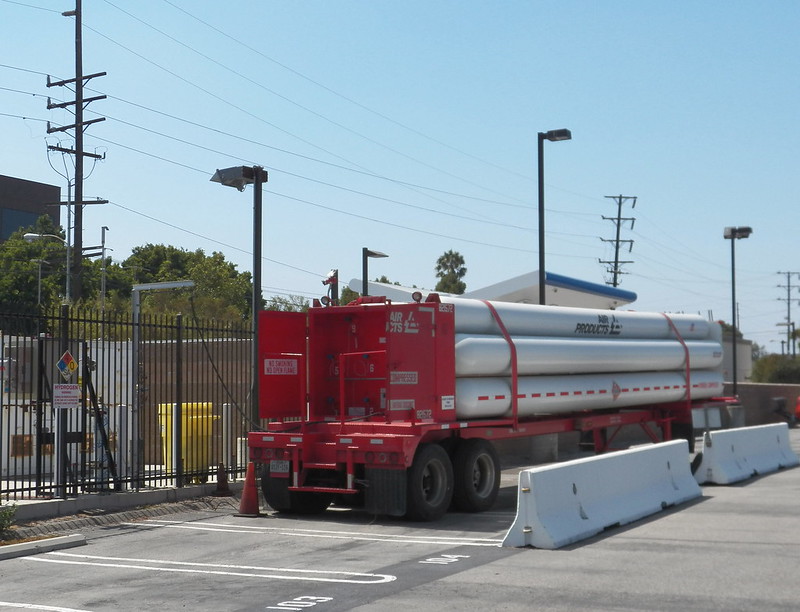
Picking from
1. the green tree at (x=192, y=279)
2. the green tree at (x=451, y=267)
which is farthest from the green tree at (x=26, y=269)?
the green tree at (x=451, y=267)

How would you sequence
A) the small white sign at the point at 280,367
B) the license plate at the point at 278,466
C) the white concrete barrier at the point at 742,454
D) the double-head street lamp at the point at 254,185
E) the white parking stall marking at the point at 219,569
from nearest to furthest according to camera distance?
the white parking stall marking at the point at 219,569 → the license plate at the point at 278,466 → the small white sign at the point at 280,367 → the double-head street lamp at the point at 254,185 → the white concrete barrier at the point at 742,454

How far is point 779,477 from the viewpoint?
19.2 m

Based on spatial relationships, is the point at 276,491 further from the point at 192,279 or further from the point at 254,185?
the point at 192,279

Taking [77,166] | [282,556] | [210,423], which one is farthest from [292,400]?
[77,166]

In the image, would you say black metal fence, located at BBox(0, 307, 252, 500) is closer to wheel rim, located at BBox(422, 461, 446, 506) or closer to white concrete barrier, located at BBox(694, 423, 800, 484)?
wheel rim, located at BBox(422, 461, 446, 506)

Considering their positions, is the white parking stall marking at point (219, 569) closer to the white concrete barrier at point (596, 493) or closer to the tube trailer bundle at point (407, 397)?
the white concrete barrier at point (596, 493)

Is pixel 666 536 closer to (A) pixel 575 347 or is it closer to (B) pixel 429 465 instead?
(B) pixel 429 465

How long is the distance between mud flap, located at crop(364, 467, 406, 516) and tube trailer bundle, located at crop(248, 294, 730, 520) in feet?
0.05

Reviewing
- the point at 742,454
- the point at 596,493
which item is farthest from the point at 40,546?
the point at 742,454

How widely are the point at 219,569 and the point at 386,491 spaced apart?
364 centimetres

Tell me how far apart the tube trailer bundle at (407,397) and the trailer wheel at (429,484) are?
2 centimetres

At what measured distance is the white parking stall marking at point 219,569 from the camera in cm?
956

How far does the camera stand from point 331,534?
12.8 m

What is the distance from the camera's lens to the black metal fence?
14109 millimetres
